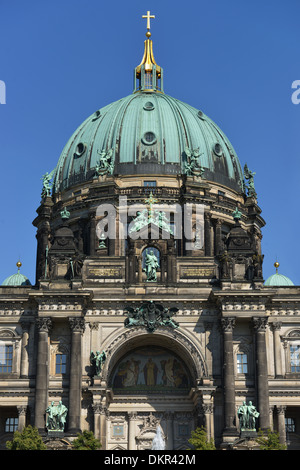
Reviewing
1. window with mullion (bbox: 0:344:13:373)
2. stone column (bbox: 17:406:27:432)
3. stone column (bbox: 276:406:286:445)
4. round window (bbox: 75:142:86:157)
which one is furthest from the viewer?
round window (bbox: 75:142:86:157)

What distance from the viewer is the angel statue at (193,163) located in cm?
8269

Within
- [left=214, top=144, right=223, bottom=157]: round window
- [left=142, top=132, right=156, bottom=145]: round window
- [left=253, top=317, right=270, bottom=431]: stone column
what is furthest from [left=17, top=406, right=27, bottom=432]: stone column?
[left=214, top=144, right=223, bottom=157]: round window

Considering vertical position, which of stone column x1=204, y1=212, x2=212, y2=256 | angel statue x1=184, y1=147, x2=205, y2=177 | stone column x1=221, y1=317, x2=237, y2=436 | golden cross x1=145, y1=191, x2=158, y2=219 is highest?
angel statue x1=184, y1=147, x2=205, y2=177

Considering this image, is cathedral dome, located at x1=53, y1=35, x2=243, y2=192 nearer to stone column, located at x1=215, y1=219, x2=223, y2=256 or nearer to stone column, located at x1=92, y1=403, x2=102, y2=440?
stone column, located at x1=215, y1=219, x2=223, y2=256

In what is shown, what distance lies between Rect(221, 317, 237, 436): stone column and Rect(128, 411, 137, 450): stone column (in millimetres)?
7981

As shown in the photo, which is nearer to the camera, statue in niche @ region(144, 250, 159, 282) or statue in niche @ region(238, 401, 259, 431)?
statue in niche @ region(238, 401, 259, 431)

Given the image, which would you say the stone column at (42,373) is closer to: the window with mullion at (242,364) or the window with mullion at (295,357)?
the window with mullion at (242,364)

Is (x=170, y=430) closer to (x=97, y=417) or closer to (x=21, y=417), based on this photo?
(x=97, y=417)

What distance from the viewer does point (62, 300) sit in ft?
228

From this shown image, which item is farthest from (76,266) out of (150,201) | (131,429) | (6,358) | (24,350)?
(131,429)

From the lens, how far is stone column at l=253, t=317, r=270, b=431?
67312mm

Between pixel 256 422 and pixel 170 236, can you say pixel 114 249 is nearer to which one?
pixel 170 236

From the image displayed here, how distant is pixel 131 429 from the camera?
7212 centimetres
